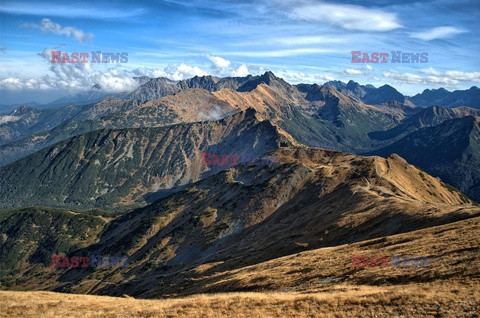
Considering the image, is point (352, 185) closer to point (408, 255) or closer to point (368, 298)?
point (408, 255)

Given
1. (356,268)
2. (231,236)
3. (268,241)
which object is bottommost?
(231,236)

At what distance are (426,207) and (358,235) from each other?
20973 mm

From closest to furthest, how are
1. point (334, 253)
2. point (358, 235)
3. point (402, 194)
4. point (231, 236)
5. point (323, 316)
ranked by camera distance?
point (323, 316) → point (334, 253) → point (358, 235) → point (402, 194) → point (231, 236)

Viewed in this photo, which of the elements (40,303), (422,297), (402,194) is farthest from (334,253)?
(402,194)

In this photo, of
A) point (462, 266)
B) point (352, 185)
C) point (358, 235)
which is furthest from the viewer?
point (352, 185)

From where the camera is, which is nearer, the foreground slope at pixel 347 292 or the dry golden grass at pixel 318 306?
the dry golden grass at pixel 318 306

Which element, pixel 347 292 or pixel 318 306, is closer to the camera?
pixel 318 306

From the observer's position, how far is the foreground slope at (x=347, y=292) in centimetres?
3581

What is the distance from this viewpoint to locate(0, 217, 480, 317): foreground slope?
35.8 metres

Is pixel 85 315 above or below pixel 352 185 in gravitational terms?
below

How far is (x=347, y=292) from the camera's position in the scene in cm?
4306

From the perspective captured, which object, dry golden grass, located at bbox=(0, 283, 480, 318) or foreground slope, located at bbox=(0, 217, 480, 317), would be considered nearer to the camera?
dry golden grass, located at bbox=(0, 283, 480, 318)

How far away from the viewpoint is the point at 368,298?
38.1m

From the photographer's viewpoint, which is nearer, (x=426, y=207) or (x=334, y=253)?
(x=334, y=253)
